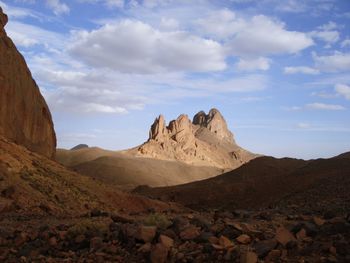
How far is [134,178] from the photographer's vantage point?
67.0 metres

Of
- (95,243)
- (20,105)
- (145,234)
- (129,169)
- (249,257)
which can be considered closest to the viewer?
(249,257)

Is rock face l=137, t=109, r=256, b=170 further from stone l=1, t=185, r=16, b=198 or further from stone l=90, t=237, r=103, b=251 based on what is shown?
stone l=90, t=237, r=103, b=251

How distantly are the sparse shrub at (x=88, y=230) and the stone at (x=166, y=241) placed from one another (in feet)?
5.09

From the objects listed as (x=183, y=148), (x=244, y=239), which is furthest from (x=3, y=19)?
(x=183, y=148)

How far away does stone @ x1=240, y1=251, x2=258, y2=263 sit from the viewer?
6.22 m

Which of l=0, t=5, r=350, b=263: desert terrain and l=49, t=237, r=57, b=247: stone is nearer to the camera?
l=0, t=5, r=350, b=263: desert terrain

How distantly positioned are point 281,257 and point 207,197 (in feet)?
92.7

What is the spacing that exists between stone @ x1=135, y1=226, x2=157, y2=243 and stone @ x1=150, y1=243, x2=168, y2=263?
0.65 m

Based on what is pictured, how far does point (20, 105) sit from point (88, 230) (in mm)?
21102

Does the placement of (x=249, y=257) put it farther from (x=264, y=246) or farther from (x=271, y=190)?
(x=271, y=190)

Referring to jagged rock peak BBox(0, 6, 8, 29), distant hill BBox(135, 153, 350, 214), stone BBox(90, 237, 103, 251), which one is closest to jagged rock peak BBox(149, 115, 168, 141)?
distant hill BBox(135, 153, 350, 214)

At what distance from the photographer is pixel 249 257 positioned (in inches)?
246

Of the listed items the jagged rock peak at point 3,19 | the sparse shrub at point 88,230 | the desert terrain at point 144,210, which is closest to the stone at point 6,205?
the desert terrain at point 144,210

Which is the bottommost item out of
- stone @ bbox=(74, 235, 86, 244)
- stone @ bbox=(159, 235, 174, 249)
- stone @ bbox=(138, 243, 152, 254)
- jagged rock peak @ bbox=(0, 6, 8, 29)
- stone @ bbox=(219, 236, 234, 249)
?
stone @ bbox=(74, 235, 86, 244)
